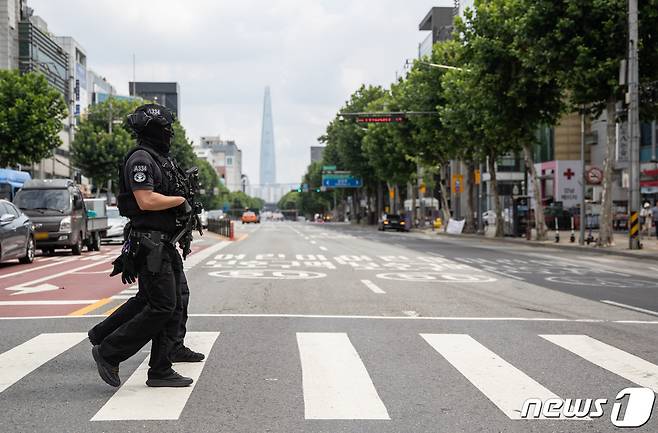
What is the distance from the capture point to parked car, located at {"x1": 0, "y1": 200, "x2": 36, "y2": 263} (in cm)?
1712

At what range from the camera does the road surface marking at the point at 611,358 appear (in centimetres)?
577

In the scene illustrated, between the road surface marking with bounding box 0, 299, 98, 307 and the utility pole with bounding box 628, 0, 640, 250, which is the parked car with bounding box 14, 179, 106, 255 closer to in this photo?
the road surface marking with bounding box 0, 299, 98, 307

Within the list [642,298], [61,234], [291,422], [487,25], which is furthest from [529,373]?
[487,25]

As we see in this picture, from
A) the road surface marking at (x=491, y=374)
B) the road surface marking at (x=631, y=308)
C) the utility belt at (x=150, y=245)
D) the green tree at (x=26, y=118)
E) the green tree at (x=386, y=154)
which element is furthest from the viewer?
the green tree at (x=386, y=154)

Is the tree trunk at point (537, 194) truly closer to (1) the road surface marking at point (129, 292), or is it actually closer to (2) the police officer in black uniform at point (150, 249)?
(1) the road surface marking at point (129, 292)

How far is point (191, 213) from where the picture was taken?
5480 millimetres

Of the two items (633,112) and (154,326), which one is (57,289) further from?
(633,112)

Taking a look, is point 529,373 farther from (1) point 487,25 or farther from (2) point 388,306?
(1) point 487,25

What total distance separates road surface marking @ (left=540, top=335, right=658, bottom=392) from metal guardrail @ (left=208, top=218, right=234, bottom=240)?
33088 millimetres

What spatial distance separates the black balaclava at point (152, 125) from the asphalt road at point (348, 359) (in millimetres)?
1698

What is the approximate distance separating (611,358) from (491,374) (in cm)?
135

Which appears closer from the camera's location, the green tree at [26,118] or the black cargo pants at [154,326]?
the black cargo pants at [154,326]

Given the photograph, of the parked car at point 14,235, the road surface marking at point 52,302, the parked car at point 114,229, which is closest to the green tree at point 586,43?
the parked car at point 14,235

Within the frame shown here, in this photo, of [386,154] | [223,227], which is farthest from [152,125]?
[386,154]
